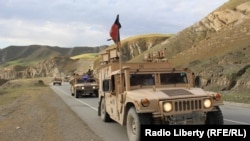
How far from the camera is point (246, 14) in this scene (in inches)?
2569

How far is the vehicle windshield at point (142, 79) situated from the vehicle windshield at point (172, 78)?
28cm

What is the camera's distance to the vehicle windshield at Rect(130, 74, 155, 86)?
38.3ft

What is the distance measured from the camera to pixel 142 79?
38.4ft

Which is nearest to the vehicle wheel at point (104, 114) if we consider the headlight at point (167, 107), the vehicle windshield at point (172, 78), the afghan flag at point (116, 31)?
the afghan flag at point (116, 31)

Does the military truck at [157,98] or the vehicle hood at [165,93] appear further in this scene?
the vehicle hood at [165,93]

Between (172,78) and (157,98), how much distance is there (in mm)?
2141

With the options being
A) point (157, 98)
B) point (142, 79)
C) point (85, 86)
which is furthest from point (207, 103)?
point (85, 86)

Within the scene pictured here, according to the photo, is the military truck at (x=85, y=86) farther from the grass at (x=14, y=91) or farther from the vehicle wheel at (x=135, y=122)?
the vehicle wheel at (x=135, y=122)

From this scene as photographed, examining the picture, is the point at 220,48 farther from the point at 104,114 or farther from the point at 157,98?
the point at 157,98

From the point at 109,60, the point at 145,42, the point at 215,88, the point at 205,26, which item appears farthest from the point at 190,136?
the point at 145,42

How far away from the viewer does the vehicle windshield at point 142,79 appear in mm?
11664

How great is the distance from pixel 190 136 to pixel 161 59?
662 centimetres

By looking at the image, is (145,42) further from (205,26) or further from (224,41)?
(224,41)

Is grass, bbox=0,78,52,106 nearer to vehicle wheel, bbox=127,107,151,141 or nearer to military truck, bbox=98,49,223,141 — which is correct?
military truck, bbox=98,49,223,141
